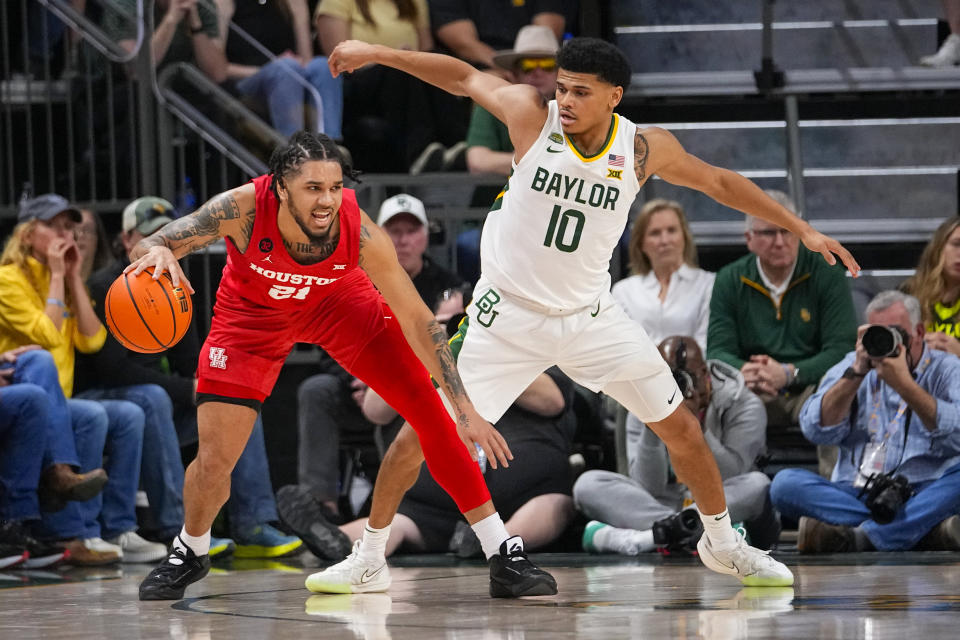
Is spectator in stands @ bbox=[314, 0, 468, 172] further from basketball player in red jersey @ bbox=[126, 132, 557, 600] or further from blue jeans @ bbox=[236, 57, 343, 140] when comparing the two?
basketball player in red jersey @ bbox=[126, 132, 557, 600]

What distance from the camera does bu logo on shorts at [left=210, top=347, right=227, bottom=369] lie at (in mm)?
4949

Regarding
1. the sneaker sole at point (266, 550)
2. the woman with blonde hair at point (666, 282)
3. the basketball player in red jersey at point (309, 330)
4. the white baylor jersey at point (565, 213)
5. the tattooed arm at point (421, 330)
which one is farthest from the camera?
the woman with blonde hair at point (666, 282)

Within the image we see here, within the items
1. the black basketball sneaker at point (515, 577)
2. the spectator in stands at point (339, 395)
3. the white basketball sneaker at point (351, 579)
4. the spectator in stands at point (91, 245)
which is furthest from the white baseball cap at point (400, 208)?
the black basketball sneaker at point (515, 577)

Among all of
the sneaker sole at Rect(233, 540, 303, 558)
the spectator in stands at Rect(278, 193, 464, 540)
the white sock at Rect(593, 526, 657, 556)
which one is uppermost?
the spectator in stands at Rect(278, 193, 464, 540)

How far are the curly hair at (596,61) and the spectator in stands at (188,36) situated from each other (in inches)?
158

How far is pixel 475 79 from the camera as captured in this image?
195 inches

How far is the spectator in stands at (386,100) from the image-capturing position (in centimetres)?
902

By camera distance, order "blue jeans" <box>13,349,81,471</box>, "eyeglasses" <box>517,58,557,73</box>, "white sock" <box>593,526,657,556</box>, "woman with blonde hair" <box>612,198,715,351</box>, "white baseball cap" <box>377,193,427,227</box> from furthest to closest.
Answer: "eyeglasses" <box>517,58,557,73</box>, "white baseball cap" <box>377,193,427,227</box>, "woman with blonde hair" <box>612,198,715,351</box>, "blue jeans" <box>13,349,81,471</box>, "white sock" <box>593,526,657,556</box>

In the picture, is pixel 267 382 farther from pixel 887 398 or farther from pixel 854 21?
pixel 854 21

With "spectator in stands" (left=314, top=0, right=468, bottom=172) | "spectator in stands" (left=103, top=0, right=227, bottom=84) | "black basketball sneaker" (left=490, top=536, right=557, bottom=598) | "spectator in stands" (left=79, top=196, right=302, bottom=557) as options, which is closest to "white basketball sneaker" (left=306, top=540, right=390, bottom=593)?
"black basketball sneaker" (left=490, top=536, right=557, bottom=598)

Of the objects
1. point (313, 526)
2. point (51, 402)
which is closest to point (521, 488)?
point (313, 526)

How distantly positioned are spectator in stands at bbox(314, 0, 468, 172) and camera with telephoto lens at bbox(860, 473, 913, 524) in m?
4.11

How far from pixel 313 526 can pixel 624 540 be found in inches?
58.6

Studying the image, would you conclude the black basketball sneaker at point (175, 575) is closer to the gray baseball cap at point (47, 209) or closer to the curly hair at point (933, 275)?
the gray baseball cap at point (47, 209)
